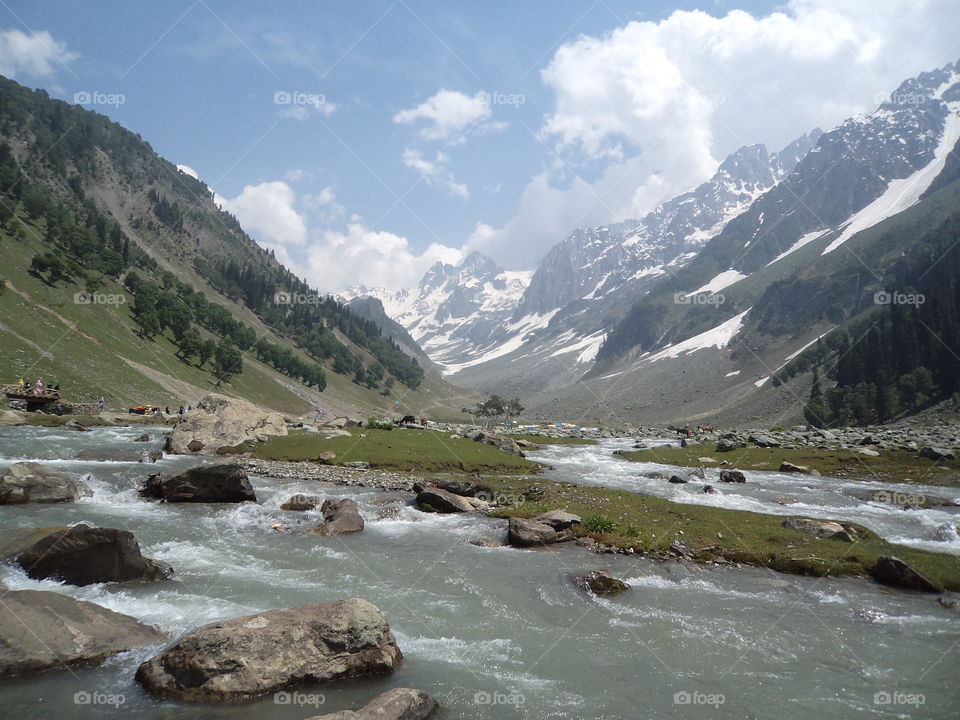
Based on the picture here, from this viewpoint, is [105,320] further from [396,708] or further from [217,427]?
[396,708]

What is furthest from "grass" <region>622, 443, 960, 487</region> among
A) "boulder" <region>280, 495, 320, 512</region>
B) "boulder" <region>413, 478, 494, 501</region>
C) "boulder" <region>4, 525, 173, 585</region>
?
"boulder" <region>4, 525, 173, 585</region>

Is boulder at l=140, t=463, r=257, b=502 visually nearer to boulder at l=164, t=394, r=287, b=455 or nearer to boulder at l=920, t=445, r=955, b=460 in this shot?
boulder at l=164, t=394, r=287, b=455

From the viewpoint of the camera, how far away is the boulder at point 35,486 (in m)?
22.0

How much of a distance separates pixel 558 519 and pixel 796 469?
37.4m

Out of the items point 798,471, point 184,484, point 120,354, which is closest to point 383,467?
point 184,484

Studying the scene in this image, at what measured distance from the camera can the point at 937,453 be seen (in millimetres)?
48188

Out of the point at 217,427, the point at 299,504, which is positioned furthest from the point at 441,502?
the point at 217,427

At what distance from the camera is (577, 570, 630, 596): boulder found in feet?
54.0

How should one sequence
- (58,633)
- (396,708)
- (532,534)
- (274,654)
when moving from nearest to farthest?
(396,708) → (274,654) → (58,633) → (532,534)

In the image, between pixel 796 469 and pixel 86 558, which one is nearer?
pixel 86 558

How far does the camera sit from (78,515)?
21328 millimetres

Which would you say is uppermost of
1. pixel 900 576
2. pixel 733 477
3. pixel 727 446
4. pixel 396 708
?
pixel 396 708

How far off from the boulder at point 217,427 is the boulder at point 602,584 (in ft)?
128

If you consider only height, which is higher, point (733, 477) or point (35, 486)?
point (35, 486)
